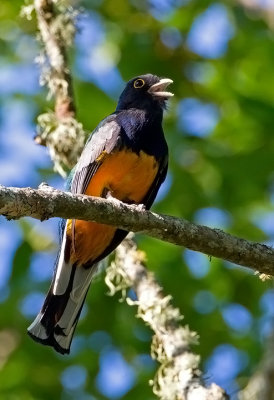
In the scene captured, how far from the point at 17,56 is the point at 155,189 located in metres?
3.09

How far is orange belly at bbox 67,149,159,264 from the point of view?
5.30 metres

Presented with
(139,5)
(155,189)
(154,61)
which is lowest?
(155,189)

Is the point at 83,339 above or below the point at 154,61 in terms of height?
below

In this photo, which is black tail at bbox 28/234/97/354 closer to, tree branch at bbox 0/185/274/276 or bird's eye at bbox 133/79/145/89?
tree branch at bbox 0/185/274/276

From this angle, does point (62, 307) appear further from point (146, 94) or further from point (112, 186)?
point (146, 94)

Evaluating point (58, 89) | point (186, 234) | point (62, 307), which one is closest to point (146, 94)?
point (58, 89)

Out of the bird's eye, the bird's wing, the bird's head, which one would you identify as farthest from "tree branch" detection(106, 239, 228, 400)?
the bird's eye

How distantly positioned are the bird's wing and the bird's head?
714 millimetres

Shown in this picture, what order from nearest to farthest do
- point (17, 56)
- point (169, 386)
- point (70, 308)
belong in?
1. point (169, 386)
2. point (70, 308)
3. point (17, 56)

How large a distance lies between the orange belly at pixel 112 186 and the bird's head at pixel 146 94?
2.45 ft

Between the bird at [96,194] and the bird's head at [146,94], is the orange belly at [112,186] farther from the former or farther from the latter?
the bird's head at [146,94]

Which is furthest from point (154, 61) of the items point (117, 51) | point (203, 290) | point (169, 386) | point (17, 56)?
point (169, 386)

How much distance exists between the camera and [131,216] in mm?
4113

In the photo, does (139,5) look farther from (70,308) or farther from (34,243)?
(70,308)
